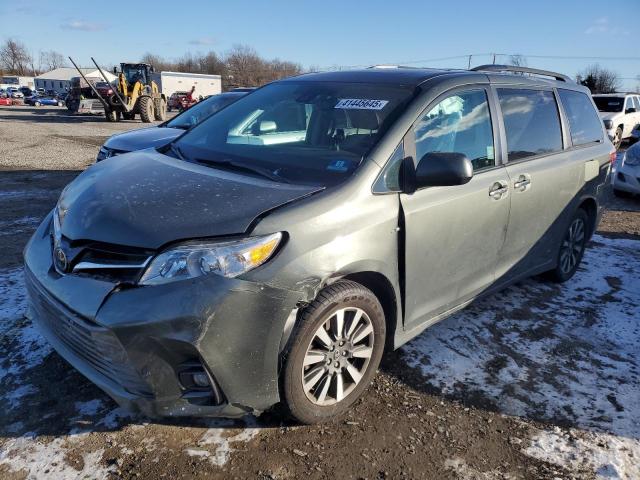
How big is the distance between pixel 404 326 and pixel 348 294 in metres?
0.63

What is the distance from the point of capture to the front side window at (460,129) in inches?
117

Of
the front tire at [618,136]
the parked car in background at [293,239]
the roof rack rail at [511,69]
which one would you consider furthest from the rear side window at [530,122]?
the front tire at [618,136]

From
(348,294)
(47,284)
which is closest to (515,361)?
(348,294)

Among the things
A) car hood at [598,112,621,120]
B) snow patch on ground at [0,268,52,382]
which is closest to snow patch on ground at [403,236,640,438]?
snow patch on ground at [0,268,52,382]

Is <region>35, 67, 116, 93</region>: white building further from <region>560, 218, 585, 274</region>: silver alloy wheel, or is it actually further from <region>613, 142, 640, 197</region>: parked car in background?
<region>560, 218, 585, 274</region>: silver alloy wheel

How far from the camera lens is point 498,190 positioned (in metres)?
3.38

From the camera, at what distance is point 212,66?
97062 mm

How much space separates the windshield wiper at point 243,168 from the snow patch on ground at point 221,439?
1.29 metres

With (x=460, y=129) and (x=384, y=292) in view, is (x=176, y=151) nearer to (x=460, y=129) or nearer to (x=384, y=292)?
(x=384, y=292)

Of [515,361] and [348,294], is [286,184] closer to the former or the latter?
[348,294]

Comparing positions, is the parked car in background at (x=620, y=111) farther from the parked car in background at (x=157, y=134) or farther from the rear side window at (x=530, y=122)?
the rear side window at (x=530, y=122)

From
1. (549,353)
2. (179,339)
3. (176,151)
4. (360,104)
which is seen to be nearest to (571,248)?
(549,353)

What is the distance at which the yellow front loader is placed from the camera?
2347 cm

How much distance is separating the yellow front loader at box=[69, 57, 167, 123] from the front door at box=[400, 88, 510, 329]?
22.4 metres
